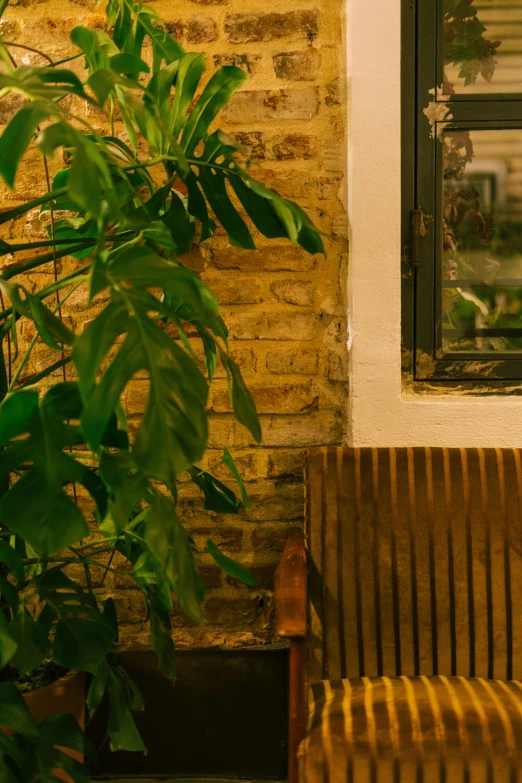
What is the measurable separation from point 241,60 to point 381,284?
739 mm

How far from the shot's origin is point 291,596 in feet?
4.05

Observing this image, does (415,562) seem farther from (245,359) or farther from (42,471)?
(42,471)

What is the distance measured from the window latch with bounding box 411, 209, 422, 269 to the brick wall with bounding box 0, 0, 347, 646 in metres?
0.21

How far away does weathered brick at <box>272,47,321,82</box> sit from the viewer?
6.10 feet

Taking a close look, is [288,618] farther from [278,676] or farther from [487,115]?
[487,115]

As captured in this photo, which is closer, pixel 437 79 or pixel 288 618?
pixel 288 618

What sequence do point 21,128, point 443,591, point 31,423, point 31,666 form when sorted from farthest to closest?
point 443,591 < point 31,666 < point 31,423 < point 21,128

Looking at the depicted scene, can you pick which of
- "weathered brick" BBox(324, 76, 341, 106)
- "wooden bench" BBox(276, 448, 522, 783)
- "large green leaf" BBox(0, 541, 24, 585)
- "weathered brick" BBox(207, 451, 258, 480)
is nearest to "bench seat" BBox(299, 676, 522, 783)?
"wooden bench" BBox(276, 448, 522, 783)

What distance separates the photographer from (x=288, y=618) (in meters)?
1.17

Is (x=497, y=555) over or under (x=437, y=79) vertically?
under

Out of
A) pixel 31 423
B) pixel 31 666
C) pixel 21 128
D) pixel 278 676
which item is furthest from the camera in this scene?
pixel 278 676

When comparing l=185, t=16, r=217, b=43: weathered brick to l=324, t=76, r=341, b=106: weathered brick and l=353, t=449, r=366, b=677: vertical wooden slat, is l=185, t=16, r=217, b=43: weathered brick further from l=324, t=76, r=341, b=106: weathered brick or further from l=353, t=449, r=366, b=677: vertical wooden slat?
l=353, t=449, r=366, b=677: vertical wooden slat

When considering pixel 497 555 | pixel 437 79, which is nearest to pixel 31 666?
pixel 497 555

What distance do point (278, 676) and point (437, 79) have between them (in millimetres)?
1754
